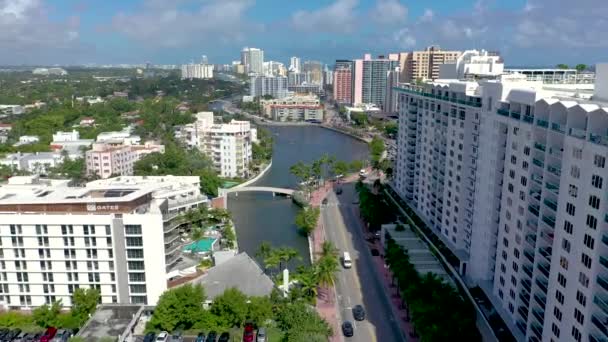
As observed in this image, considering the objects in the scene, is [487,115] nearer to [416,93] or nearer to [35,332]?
[416,93]

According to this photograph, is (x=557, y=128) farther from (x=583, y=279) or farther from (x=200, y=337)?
(x=200, y=337)

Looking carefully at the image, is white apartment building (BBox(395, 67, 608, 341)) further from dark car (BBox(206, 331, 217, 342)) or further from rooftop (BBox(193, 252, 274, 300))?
dark car (BBox(206, 331, 217, 342))

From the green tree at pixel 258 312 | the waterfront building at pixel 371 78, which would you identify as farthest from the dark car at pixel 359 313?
the waterfront building at pixel 371 78

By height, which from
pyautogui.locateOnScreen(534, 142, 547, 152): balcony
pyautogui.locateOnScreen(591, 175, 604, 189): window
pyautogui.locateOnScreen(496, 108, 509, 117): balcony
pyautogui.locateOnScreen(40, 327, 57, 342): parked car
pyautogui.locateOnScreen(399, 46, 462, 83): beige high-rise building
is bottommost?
pyautogui.locateOnScreen(40, 327, 57, 342): parked car

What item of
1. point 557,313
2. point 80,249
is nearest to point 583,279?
point 557,313

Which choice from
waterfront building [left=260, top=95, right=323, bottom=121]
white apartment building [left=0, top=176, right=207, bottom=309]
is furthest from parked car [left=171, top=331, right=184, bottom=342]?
waterfront building [left=260, top=95, right=323, bottom=121]

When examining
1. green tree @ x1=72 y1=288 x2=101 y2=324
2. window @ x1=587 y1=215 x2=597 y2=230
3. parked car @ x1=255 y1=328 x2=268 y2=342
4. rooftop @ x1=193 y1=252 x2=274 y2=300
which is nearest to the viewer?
window @ x1=587 y1=215 x2=597 y2=230

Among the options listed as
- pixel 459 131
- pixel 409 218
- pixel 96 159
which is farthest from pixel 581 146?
pixel 96 159
